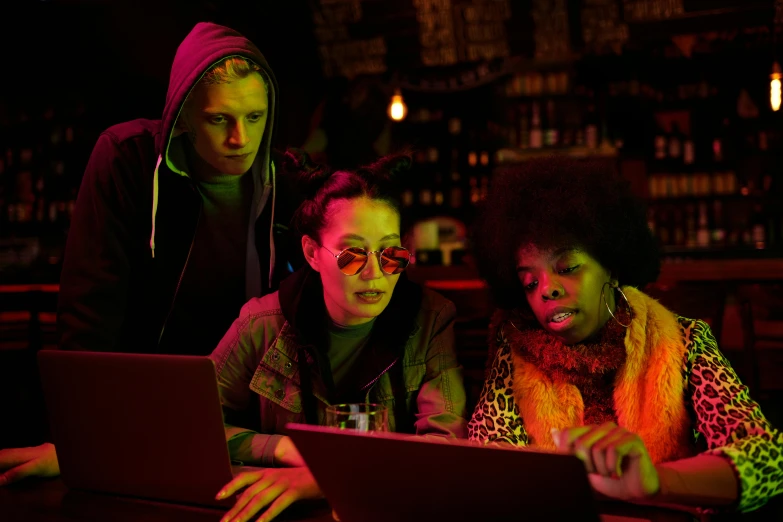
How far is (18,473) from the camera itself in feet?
4.95

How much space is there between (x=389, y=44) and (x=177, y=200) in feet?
15.4

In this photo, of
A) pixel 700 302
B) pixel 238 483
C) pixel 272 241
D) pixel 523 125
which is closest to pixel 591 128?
pixel 523 125

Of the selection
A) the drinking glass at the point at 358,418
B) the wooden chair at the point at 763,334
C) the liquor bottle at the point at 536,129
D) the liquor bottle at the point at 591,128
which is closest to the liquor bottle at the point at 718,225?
the liquor bottle at the point at 591,128

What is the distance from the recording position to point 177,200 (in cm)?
219

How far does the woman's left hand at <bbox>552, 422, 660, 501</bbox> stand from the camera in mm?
1003

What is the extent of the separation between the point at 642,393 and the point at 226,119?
53.6 inches

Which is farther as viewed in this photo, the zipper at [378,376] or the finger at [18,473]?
the zipper at [378,376]

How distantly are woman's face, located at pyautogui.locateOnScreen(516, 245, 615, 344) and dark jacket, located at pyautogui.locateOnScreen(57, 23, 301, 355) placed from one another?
0.95 meters

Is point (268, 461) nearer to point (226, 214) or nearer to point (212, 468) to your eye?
point (212, 468)

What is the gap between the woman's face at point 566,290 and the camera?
1.54m

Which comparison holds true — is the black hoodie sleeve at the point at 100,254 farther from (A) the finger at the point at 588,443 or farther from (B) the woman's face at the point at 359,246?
(A) the finger at the point at 588,443

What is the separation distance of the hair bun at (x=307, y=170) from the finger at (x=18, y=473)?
94cm

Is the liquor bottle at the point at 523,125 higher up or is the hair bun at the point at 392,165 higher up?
the liquor bottle at the point at 523,125

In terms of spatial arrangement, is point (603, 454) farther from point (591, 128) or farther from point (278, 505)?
point (591, 128)
